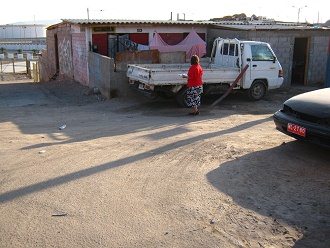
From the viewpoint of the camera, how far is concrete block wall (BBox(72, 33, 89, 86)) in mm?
18220

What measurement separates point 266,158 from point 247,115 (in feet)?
15.0

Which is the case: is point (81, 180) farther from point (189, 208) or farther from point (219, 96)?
point (219, 96)

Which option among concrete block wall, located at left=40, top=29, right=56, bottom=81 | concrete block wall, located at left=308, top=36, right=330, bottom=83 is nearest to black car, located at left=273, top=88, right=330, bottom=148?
concrete block wall, located at left=308, top=36, right=330, bottom=83

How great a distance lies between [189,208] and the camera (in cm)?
474

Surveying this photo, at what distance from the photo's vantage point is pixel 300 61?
1838cm

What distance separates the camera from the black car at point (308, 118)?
19.6ft

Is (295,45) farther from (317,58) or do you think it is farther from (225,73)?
(225,73)

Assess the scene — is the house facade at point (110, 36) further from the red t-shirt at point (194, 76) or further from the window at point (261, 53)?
the red t-shirt at point (194, 76)

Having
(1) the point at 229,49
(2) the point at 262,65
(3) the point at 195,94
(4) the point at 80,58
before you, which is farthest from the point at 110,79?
(4) the point at 80,58

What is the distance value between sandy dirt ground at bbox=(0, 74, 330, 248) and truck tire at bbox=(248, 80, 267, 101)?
383cm

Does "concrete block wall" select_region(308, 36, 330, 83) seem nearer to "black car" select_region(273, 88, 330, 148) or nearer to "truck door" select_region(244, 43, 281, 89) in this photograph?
"truck door" select_region(244, 43, 281, 89)

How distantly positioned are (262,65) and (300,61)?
19.9 ft

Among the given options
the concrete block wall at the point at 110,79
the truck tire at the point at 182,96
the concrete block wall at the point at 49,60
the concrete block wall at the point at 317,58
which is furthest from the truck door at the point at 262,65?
the concrete block wall at the point at 49,60

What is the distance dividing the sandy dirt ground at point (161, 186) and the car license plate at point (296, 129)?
44cm
